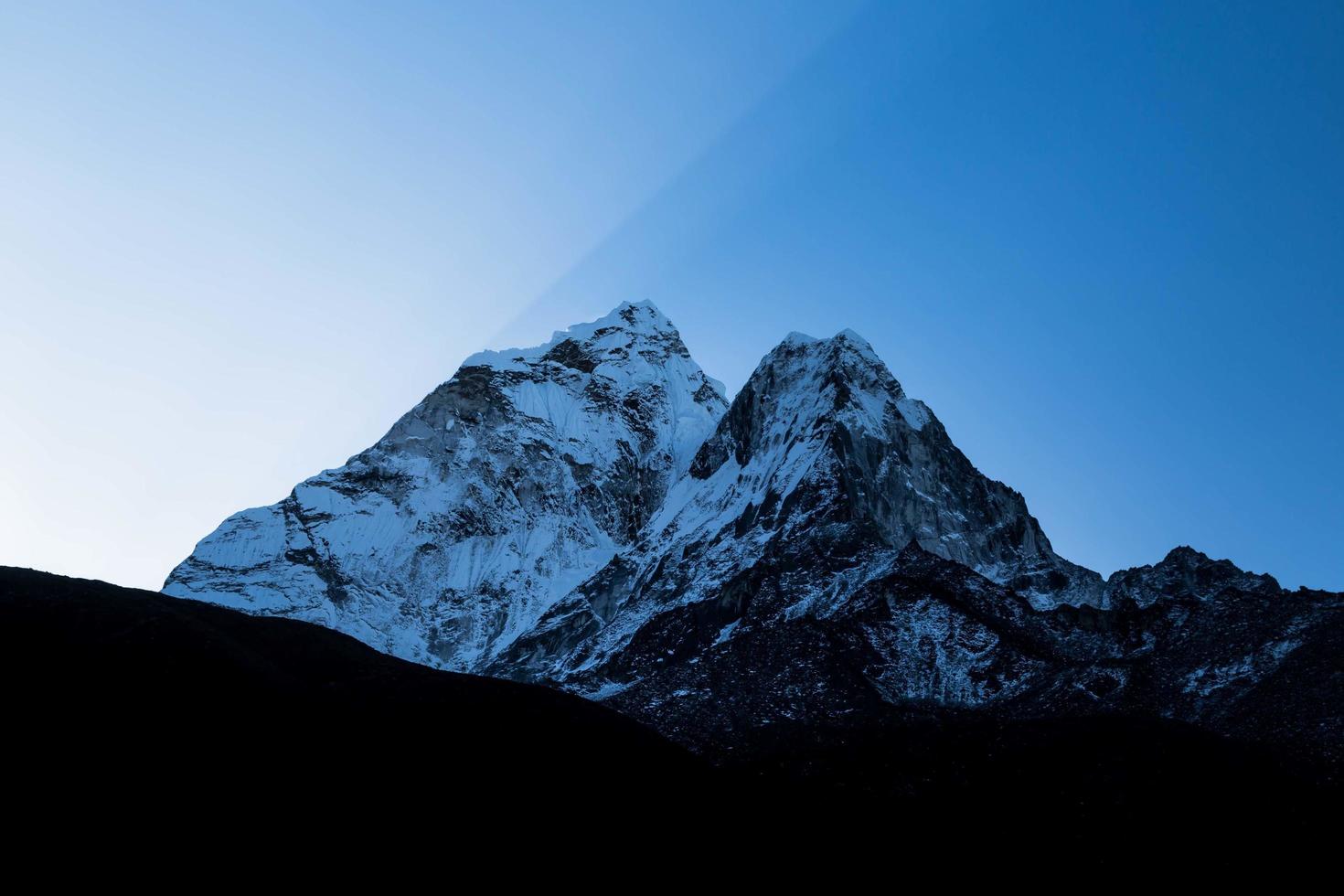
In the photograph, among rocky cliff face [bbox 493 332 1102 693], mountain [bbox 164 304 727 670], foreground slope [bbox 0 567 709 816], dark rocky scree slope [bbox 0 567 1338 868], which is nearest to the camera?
dark rocky scree slope [bbox 0 567 1338 868]

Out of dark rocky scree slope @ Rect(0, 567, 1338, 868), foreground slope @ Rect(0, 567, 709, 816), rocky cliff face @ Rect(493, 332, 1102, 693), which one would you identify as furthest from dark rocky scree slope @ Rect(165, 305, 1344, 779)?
foreground slope @ Rect(0, 567, 709, 816)

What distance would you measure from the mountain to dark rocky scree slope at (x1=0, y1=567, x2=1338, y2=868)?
2785 inches

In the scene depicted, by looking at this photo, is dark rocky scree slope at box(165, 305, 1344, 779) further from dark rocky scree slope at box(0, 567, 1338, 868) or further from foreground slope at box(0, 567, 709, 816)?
foreground slope at box(0, 567, 709, 816)

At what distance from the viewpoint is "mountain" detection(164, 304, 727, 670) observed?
5113 inches

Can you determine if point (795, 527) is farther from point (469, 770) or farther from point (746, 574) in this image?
point (469, 770)

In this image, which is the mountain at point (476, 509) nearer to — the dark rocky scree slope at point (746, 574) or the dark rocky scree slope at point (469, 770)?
the dark rocky scree slope at point (746, 574)

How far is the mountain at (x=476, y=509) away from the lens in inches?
5113

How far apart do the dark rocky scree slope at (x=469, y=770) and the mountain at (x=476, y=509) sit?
70.7 metres

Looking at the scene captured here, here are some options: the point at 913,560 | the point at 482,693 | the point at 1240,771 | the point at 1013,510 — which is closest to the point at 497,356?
the point at 1013,510

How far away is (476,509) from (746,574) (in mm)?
61697

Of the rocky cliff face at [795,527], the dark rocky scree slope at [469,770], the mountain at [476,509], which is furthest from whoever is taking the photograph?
the mountain at [476,509]

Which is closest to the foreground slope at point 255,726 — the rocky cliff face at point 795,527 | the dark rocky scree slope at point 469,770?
the dark rocky scree slope at point 469,770

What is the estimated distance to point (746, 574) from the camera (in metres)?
92.6

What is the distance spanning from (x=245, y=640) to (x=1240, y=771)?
1748 inches
